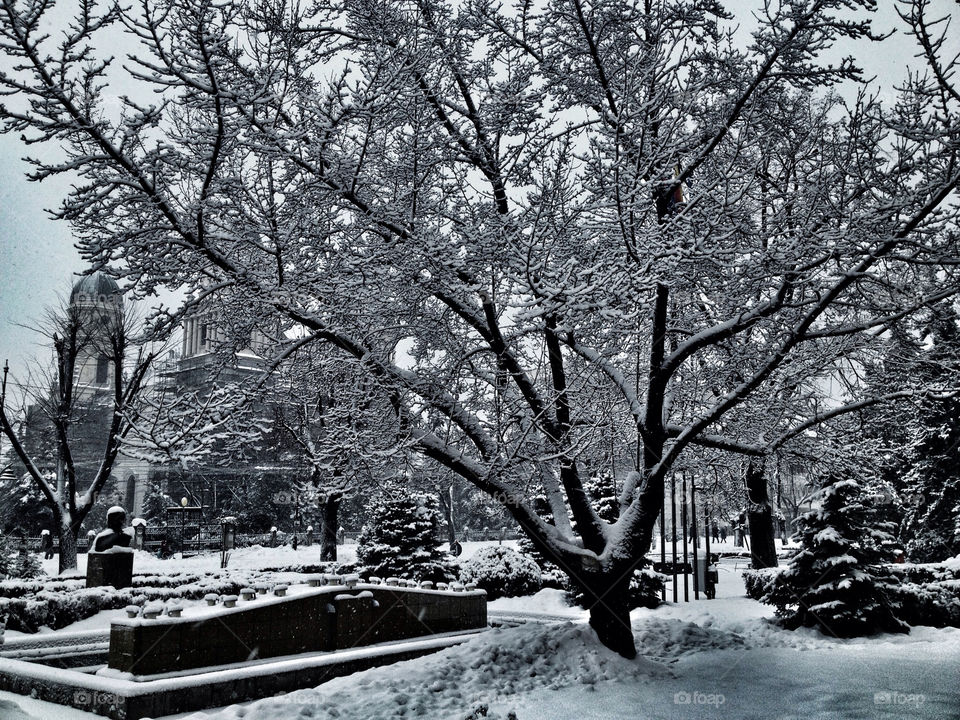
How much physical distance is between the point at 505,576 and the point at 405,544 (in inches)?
126

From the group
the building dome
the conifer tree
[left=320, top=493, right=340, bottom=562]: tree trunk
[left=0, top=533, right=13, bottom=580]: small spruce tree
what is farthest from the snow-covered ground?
the building dome

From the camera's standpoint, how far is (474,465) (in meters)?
9.35

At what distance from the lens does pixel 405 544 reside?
72.1 feet

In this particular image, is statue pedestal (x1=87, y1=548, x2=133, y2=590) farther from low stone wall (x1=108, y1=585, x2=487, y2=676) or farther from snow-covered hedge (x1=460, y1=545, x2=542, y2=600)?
snow-covered hedge (x1=460, y1=545, x2=542, y2=600)

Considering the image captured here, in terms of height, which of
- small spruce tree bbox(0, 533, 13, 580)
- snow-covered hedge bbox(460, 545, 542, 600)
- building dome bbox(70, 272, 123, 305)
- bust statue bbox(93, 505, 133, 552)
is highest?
building dome bbox(70, 272, 123, 305)

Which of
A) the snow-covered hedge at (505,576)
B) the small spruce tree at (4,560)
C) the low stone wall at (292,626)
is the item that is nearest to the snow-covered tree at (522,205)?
the low stone wall at (292,626)

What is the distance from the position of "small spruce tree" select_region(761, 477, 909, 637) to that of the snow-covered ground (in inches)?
44.6

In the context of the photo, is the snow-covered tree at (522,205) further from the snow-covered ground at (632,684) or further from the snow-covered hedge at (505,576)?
the snow-covered hedge at (505,576)

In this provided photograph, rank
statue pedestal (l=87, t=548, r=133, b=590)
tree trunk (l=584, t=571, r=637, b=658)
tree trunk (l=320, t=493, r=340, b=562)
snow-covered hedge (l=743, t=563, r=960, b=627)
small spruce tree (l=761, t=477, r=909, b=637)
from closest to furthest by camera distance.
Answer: tree trunk (l=584, t=571, r=637, b=658) → small spruce tree (l=761, t=477, r=909, b=637) → snow-covered hedge (l=743, t=563, r=960, b=627) → statue pedestal (l=87, t=548, r=133, b=590) → tree trunk (l=320, t=493, r=340, b=562)

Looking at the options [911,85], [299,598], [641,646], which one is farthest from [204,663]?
[911,85]

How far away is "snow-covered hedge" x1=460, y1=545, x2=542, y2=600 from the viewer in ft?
69.5

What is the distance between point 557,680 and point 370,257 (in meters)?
5.50

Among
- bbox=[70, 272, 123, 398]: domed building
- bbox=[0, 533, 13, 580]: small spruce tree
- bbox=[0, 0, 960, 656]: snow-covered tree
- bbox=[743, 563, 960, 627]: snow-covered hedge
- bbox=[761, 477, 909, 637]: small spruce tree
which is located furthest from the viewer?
bbox=[70, 272, 123, 398]: domed building

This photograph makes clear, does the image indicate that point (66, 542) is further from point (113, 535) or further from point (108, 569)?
point (108, 569)
